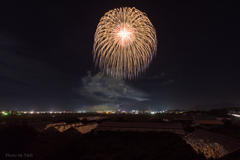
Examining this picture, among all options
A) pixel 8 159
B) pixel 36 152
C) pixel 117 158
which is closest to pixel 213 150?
pixel 117 158

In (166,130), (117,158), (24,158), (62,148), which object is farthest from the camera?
(166,130)

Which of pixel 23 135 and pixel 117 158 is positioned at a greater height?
pixel 23 135

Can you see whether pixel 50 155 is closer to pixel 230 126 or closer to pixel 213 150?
pixel 213 150

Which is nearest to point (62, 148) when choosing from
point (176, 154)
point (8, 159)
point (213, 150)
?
point (8, 159)

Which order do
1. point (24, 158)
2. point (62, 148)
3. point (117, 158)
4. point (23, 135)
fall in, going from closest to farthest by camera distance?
1. point (117, 158)
2. point (62, 148)
3. point (24, 158)
4. point (23, 135)

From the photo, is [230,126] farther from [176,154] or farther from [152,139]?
[176,154]

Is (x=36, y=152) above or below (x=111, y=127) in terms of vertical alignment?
below

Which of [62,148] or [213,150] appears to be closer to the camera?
[213,150]
